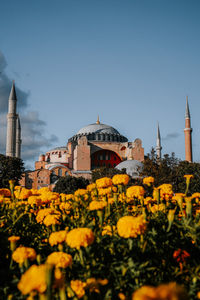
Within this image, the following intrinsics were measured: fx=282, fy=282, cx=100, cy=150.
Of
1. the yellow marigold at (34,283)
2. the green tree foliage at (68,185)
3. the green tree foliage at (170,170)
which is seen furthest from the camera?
the green tree foliage at (68,185)

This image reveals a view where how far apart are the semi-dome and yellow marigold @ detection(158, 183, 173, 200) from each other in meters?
36.7

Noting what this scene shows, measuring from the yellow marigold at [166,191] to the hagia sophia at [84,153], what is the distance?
24.0 metres

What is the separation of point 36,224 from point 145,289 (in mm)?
2084

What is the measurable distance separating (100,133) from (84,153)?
747cm

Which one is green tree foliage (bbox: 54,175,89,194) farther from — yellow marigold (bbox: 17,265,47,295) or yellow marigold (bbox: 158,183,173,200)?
yellow marigold (bbox: 17,265,47,295)

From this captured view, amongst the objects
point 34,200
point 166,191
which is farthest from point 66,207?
point 166,191

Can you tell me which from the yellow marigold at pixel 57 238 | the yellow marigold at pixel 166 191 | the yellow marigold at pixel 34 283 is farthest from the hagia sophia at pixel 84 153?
the yellow marigold at pixel 34 283

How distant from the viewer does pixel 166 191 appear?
2889 mm

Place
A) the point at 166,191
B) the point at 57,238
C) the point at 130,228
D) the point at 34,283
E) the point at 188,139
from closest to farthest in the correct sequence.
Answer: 1. the point at 34,283
2. the point at 130,228
3. the point at 57,238
4. the point at 166,191
5. the point at 188,139

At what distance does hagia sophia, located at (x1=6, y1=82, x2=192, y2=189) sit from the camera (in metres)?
28.5

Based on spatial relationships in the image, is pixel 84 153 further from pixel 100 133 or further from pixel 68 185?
pixel 68 185

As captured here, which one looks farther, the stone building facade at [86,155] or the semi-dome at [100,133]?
the semi-dome at [100,133]

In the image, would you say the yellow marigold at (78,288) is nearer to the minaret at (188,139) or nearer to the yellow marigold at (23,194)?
the yellow marigold at (23,194)

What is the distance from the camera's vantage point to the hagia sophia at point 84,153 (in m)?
28.5
